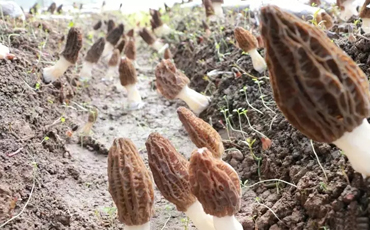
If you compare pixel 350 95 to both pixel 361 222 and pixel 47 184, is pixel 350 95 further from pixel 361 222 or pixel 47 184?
pixel 47 184

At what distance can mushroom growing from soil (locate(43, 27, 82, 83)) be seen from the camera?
3.33 m

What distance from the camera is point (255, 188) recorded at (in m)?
2.40

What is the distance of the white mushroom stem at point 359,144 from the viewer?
5.22 feet

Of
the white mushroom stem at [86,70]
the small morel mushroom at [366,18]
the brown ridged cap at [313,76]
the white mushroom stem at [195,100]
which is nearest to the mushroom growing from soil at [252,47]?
the white mushroom stem at [195,100]

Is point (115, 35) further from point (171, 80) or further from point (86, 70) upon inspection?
point (171, 80)

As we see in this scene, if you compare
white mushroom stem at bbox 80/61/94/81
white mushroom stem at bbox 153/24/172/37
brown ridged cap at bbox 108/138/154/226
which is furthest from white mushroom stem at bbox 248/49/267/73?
white mushroom stem at bbox 153/24/172/37

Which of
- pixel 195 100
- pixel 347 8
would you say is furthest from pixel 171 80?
pixel 347 8

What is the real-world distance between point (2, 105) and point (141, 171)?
1181 mm

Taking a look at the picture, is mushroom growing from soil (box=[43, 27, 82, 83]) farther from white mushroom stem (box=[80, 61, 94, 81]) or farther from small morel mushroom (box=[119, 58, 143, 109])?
white mushroom stem (box=[80, 61, 94, 81])

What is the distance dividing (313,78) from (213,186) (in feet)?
1.86

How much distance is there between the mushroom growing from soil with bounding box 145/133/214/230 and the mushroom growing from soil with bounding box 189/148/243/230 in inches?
6.2

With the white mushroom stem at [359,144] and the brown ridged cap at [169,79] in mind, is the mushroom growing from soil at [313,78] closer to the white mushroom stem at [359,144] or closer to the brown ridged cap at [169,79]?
the white mushroom stem at [359,144]

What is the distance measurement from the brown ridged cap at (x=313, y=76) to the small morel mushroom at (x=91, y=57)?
2.81 meters

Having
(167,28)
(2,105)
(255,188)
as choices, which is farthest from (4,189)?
(167,28)
